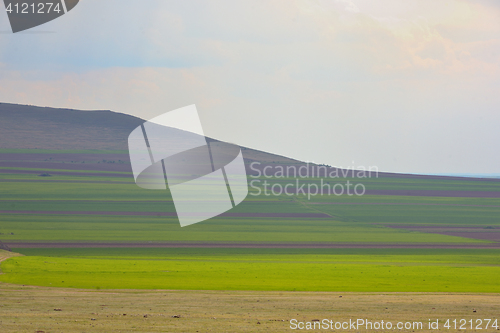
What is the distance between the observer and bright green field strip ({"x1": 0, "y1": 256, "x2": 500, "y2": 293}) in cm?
2134

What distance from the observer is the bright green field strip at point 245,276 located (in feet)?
70.0

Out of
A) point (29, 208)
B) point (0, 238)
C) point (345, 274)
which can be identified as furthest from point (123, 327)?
point (29, 208)

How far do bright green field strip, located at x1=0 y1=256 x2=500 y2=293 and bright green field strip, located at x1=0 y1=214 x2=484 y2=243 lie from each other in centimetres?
1934

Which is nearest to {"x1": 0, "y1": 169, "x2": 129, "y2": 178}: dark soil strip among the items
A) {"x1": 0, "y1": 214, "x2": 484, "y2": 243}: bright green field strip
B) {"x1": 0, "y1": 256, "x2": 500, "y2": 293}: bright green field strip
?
{"x1": 0, "y1": 214, "x2": 484, "y2": 243}: bright green field strip

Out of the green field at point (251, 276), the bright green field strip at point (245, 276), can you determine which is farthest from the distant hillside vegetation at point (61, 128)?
the bright green field strip at point (245, 276)

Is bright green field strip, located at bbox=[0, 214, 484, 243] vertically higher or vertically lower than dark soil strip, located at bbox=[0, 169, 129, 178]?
higher

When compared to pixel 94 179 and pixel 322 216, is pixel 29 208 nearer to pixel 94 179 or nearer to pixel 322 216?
pixel 94 179

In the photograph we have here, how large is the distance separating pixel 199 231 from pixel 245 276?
30509mm

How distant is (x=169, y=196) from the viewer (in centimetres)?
7781

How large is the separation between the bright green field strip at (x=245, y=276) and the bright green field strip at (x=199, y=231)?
1934 cm

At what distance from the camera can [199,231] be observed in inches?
2159

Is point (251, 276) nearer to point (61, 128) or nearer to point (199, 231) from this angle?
point (199, 231)

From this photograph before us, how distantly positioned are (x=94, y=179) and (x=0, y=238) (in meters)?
39.2

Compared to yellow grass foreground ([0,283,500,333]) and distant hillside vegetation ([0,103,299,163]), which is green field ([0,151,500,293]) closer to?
yellow grass foreground ([0,283,500,333])
